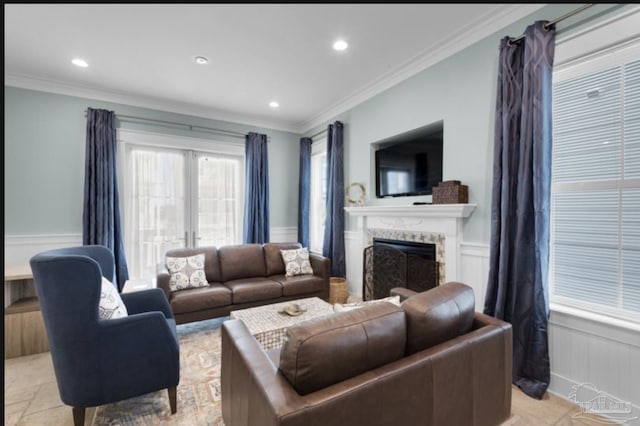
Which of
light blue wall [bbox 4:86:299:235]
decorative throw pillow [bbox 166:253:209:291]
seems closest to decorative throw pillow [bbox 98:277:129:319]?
decorative throw pillow [bbox 166:253:209:291]

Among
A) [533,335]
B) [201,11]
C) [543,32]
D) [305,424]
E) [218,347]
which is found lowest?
[218,347]

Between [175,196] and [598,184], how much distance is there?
4651 millimetres

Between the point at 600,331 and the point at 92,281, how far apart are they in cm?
305

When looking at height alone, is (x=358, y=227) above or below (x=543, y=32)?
below

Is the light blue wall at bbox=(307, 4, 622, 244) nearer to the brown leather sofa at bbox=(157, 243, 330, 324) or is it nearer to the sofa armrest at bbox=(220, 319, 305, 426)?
the brown leather sofa at bbox=(157, 243, 330, 324)

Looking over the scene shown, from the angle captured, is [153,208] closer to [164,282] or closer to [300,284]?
[164,282]

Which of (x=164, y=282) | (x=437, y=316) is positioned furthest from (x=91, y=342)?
(x=437, y=316)

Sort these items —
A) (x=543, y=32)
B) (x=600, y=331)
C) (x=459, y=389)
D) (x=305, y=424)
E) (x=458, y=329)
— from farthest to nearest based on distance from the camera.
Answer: (x=543, y=32), (x=600, y=331), (x=458, y=329), (x=459, y=389), (x=305, y=424)

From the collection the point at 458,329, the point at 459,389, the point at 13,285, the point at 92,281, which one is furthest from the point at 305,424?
the point at 13,285

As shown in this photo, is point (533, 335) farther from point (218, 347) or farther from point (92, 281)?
point (92, 281)

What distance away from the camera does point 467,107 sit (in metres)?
2.52

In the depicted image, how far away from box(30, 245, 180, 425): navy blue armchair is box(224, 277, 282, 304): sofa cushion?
1322mm

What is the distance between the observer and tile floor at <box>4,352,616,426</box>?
1.75 meters

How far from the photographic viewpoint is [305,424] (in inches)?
35.5
